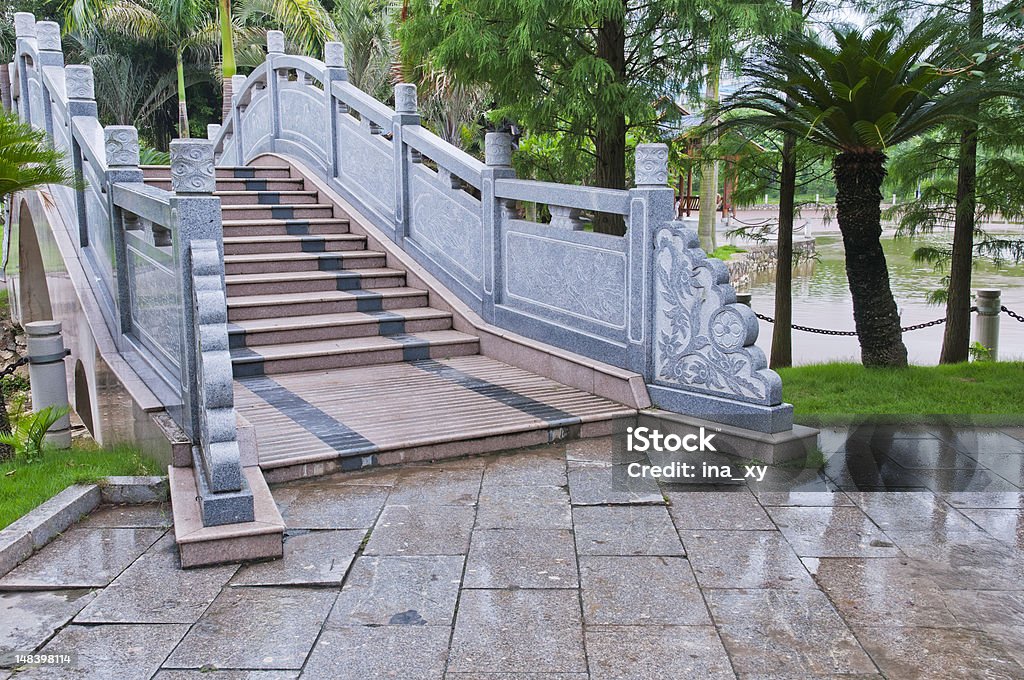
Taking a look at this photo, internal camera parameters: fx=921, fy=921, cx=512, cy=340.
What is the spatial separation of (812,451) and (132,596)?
13.5ft

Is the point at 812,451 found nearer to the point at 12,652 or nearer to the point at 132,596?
the point at 132,596

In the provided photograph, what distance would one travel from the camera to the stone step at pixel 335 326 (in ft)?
25.5

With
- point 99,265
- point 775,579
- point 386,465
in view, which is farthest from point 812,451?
point 99,265

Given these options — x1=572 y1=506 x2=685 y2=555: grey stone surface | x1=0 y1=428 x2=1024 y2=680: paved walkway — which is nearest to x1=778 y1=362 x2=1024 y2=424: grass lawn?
x1=0 y1=428 x2=1024 y2=680: paved walkway

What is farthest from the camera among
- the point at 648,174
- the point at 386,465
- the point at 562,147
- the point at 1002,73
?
the point at 562,147

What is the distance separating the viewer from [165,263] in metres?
5.45

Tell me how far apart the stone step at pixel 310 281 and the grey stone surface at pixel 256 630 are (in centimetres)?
501

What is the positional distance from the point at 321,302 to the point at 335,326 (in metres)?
0.52

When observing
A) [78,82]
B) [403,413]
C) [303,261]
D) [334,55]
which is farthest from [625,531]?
[334,55]

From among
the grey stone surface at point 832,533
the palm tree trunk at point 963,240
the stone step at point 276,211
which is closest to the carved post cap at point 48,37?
the stone step at point 276,211

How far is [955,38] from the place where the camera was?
7.97m

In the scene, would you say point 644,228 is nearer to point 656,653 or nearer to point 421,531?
point 421,531

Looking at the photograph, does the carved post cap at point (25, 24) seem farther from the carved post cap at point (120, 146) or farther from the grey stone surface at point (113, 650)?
the grey stone surface at point (113, 650)

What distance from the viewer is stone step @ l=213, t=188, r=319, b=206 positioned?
409 inches
